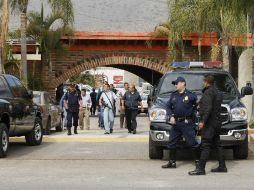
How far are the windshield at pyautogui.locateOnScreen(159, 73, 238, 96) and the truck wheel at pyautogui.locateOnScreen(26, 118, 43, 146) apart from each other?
13.0 ft

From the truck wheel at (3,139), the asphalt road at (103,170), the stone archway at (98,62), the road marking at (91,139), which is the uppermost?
the stone archway at (98,62)

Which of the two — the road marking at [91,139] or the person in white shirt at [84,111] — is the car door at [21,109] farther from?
the person in white shirt at [84,111]

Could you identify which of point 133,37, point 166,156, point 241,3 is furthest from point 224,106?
point 133,37

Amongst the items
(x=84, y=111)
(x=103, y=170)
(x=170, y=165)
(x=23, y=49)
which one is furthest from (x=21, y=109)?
(x=23, y=49)

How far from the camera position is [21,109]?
566 inches

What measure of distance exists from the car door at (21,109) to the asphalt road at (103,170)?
0.55 m

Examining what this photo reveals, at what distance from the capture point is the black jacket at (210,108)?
1061 cm

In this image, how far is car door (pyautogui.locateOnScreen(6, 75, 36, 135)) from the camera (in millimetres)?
14089

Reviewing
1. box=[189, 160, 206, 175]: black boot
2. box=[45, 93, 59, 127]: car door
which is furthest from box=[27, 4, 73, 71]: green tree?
box=[189, 160, 206, 175]: black boot

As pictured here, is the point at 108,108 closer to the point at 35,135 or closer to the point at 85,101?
the point at 85,101

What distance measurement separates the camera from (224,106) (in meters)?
11.8

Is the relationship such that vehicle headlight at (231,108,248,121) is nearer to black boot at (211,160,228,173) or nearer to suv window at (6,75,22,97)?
black boot at (211,160,228,173)

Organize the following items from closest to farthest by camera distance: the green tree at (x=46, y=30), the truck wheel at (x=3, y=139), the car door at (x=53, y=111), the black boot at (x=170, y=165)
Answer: the black boot at (x=170, y=165) → the truck wheel at (x=3, y=139) → the car door at (x=53, y=111) → the green tree at (x=46, y=30)

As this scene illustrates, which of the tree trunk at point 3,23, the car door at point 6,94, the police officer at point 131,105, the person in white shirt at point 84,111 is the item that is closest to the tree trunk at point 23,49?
the tree trunk at point 3,23
